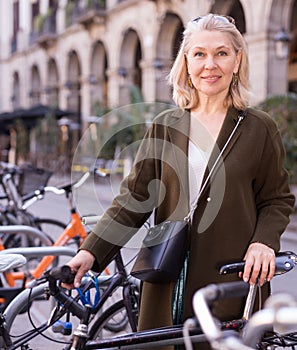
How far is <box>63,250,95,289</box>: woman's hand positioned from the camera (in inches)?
86.8

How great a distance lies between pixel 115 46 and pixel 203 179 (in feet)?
72.7

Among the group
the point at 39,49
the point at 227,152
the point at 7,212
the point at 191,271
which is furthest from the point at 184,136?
the point at 39,49

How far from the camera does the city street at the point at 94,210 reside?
13.0 feet

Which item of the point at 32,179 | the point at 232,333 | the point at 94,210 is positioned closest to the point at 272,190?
the point at 232,333

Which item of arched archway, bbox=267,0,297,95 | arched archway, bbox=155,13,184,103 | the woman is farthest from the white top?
arched archway, bbox=155,13,184,103

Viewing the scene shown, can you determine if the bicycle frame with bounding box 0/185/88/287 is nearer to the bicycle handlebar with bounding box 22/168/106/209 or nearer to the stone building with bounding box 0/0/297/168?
the bicycle handlebar with bounding box 22/168/106/209

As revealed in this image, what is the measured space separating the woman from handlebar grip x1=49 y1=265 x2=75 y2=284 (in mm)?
63

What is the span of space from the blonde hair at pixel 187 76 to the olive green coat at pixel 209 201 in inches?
2.1

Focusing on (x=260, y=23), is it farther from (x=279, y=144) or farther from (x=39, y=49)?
(x=39, y=49)

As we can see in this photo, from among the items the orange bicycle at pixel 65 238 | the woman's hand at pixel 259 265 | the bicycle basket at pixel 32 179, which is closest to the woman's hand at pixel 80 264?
the woman's hand at pixel 259 265

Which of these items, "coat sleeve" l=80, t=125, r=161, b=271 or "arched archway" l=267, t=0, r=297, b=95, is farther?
"arched archway" l=267, t=0, r=297, b=95

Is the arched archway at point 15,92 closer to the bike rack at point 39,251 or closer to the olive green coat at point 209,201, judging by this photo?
the bike rack at point 39,251

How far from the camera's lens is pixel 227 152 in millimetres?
2227

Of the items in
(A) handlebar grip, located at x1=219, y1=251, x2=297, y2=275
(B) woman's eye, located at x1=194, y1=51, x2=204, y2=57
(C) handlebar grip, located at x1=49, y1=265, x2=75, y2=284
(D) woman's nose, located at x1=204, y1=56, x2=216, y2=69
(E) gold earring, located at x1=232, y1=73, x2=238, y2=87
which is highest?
(B) woman's eye, located at x1=194, y1=51, x2=204, y2=57
